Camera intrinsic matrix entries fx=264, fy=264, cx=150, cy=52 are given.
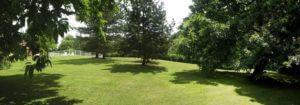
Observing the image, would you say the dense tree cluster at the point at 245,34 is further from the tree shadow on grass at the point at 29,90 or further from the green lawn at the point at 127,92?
the tree shadow on grass at the point at 29,90

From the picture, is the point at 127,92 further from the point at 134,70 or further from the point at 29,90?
the point at 134,70

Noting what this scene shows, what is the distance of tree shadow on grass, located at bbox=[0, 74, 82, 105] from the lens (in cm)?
1034

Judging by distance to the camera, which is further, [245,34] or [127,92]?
[245,34]

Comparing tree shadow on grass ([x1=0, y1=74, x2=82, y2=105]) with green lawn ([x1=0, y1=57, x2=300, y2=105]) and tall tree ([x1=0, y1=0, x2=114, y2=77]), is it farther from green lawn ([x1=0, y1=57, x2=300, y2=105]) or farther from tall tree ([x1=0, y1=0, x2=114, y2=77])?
tall tree ([x1=0, y1=0, x2=114, y2=77])

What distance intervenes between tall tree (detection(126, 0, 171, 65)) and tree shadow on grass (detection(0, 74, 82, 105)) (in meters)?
8.17

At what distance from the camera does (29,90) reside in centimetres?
1212

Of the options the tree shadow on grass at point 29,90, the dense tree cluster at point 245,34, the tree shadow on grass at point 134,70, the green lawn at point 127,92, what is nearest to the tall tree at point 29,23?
the tree shadow on grass at point 29,90

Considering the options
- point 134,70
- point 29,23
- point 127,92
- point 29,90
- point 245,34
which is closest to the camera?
point 29,23

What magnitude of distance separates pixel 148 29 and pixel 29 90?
468 inches

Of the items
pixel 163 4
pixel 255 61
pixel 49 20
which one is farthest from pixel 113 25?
pixel 49 20

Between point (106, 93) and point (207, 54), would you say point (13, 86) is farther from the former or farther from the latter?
point (207, 54)

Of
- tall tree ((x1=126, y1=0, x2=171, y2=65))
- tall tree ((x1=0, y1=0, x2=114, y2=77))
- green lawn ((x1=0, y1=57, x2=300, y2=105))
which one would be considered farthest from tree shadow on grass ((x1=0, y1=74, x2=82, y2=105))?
tall tree ((x1=126, y1=0, x2=171, y2=65))

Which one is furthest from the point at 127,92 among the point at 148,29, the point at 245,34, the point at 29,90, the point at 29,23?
the point at 148,29

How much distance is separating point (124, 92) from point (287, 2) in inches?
353
